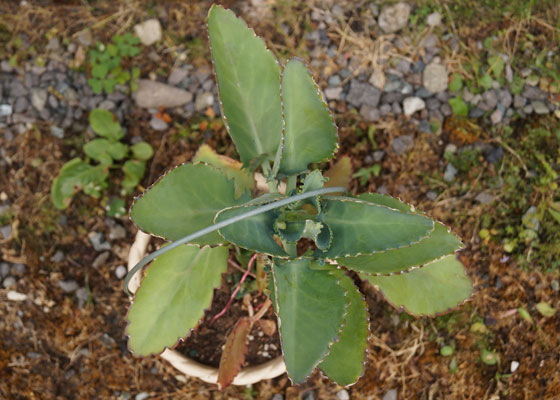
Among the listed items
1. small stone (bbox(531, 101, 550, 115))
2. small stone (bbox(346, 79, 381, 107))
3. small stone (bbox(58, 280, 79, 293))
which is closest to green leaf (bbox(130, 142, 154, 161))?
small stone (bbox(58, 280, 79, 293))

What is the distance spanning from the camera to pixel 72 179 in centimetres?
170

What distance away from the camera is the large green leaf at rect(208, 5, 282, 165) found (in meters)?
1.00

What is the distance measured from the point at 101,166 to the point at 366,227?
1117 mm

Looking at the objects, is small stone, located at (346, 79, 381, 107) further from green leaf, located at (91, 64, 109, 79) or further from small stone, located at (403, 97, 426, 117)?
green leaf, located at (91, 64, 109, 79)

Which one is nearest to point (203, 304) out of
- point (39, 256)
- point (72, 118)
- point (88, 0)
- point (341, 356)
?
point (341, 356)

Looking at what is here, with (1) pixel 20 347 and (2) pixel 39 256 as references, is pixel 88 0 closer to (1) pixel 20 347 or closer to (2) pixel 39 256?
(2) pixel 39 256

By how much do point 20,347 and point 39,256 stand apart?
297 millimetres

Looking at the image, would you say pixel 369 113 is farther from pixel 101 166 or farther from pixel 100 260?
pixel 100 260

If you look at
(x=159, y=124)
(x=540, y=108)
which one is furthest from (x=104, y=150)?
Result: (x=540, y=108)

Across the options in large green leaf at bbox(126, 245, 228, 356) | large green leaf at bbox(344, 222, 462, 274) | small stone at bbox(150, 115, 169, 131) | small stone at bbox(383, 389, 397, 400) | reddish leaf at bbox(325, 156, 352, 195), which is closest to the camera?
large green leaf at bbox(344, 222, 462, 274)

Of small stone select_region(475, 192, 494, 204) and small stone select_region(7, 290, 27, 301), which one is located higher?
small stone select_region(475, 192, 494, 204)

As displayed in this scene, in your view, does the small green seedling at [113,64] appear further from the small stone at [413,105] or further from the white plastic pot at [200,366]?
the small stone at [413,105]

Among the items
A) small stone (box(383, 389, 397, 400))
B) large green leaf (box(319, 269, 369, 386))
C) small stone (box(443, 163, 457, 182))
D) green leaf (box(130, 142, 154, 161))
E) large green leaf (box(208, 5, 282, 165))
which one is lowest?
small stone (box(383, 389, 397, 400))

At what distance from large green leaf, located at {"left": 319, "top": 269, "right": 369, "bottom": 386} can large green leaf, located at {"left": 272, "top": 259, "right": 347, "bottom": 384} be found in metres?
0.07
